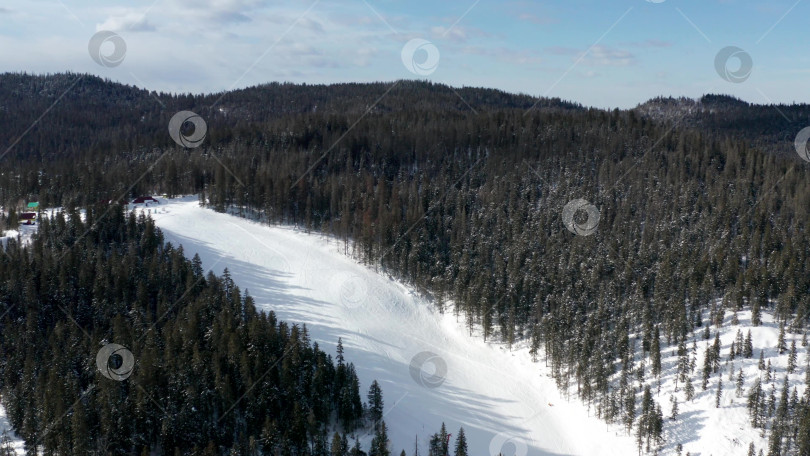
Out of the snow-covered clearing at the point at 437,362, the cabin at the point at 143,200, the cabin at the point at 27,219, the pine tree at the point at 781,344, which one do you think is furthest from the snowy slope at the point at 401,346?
the cabin at the point at 27,219

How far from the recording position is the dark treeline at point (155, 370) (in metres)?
47.3

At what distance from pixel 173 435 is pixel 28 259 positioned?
42.8m

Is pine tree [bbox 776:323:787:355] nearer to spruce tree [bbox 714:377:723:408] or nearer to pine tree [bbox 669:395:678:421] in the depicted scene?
spruce tree [bbox 714:377:723:408]

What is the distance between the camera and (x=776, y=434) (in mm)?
50469

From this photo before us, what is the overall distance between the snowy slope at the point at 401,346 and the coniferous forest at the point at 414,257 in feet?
11.5

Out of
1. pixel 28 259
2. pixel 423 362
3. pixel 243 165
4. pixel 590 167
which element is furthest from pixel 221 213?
pixel 590 167

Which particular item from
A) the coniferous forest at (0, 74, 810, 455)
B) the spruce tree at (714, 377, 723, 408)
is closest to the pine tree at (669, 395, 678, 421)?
the coniferous forest at (0, 74, 810, 455)

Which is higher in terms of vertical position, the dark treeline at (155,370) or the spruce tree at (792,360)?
the spruce tree at (792,360)

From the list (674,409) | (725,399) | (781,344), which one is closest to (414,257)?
(674,409)

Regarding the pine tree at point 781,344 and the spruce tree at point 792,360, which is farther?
the pine tree at point 781,344

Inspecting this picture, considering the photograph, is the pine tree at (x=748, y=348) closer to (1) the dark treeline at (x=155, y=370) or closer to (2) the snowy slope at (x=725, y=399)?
(2) the snowy slope at (x=725, y=399)

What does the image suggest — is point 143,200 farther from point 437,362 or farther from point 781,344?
point 781,344

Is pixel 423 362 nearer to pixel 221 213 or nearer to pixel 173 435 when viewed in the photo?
pixel 173 435

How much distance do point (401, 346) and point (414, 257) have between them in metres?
20.2
